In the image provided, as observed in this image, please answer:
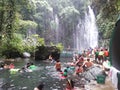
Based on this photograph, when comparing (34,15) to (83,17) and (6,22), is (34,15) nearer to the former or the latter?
(83,17)

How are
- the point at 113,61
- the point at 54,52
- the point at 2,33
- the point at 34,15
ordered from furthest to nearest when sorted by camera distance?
the point at 34,15
the point at 54,52
the point at 2,33
the point at 113,61

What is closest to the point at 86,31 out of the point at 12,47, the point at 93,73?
the point at 12,47

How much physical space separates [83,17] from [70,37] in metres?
5.60

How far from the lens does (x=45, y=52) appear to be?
31.1 metres

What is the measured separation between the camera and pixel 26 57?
106ft

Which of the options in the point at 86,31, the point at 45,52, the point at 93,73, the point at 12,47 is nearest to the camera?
the point at 93,73

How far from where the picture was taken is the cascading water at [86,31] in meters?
49.4

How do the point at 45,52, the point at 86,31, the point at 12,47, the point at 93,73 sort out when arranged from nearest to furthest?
the point at 93,73, the point at 12,47, the point at 45,52, the point at 86,31

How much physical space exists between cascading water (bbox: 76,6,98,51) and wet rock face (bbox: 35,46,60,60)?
62.2 feet

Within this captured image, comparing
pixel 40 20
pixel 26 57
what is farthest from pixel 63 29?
pixel 26 57

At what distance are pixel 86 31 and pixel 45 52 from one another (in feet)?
71.5

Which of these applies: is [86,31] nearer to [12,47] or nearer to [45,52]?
[45,52]

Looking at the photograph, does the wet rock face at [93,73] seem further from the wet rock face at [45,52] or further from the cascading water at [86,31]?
the cascading water at [86,31]

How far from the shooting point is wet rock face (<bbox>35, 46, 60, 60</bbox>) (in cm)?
3100
